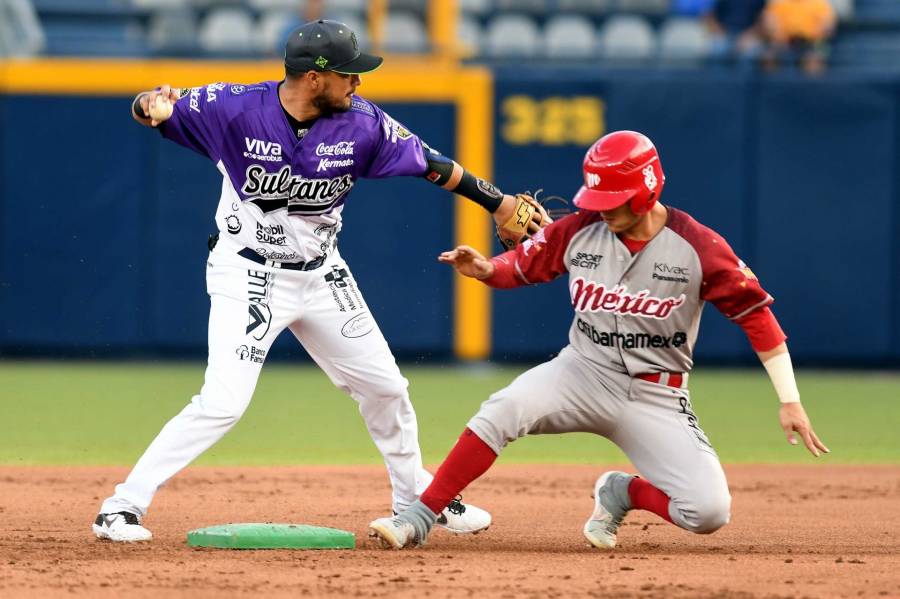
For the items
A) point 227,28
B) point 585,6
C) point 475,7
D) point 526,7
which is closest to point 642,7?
point 585,6

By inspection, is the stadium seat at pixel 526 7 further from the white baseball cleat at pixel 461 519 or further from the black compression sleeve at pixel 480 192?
the white baseball cleat at pixel 461 519

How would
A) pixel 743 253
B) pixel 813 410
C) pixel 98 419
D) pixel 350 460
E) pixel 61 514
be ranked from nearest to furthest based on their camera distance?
1. pixel 61 514
2. pixel 350 460
3. pixel 98 419
4. pixel 813 410
5. pixel 743 253

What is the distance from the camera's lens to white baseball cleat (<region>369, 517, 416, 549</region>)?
5602 millimetres

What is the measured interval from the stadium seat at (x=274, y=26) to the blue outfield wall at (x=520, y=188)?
1544 millimetres

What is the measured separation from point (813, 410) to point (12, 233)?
744cm

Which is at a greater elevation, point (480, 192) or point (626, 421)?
point (480, 192)

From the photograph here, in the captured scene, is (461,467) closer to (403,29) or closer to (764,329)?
(764,329)

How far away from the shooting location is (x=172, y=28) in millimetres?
14297

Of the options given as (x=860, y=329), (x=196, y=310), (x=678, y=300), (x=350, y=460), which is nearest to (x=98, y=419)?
(x=350, y=460)

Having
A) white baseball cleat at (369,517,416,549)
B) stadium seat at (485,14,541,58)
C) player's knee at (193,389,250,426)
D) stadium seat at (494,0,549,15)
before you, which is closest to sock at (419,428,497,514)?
white baseball cleat at (369,517,416,549)

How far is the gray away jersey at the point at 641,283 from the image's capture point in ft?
17.9

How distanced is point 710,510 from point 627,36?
410 inches

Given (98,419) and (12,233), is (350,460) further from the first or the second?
(12,233)

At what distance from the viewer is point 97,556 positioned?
213 inches
